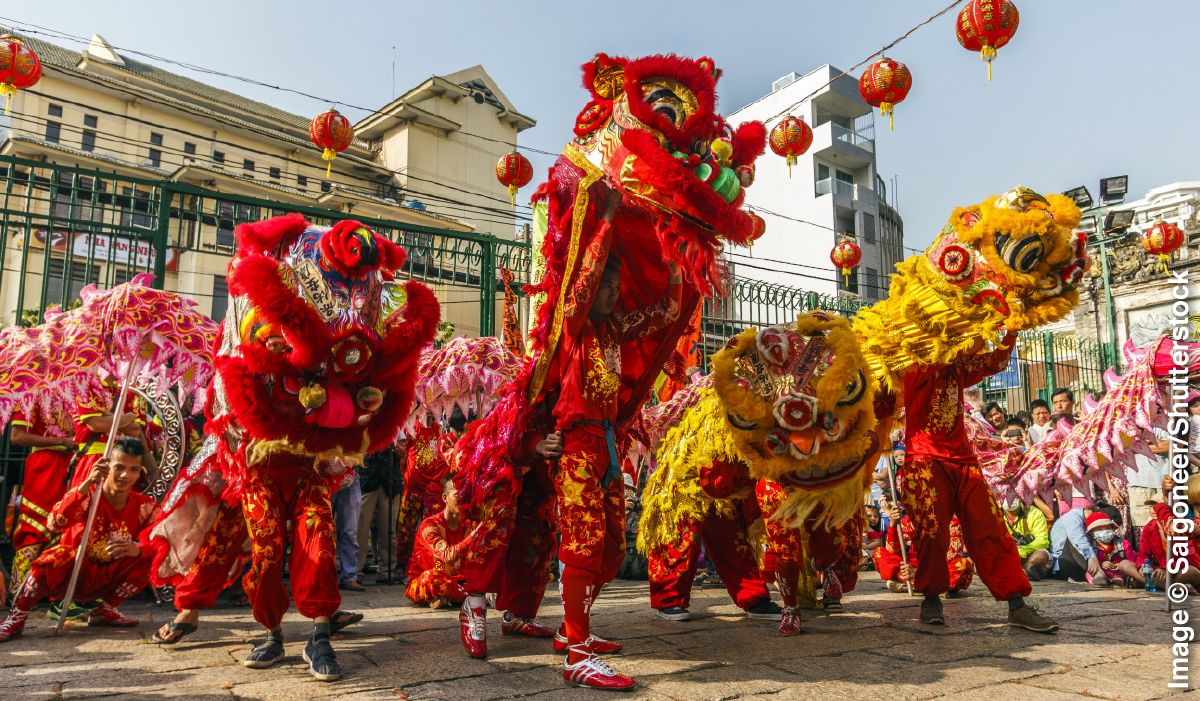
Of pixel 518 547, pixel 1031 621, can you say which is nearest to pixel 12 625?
pixel 518 547

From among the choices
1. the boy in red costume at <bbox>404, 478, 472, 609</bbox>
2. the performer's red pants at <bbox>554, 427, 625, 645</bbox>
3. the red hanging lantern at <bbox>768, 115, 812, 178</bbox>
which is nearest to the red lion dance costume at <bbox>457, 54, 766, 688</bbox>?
the performer's red pants at <bbox>554, 427, 625, 645</bbox>

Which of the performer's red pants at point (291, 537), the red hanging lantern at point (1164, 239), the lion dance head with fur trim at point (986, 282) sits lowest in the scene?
the performer's red pants at point (291, 537)

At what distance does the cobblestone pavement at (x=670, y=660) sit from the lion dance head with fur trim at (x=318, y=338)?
0.88m

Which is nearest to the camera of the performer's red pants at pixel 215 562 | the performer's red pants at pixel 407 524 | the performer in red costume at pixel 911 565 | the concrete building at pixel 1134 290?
the performer's red pants at pixel 215 562

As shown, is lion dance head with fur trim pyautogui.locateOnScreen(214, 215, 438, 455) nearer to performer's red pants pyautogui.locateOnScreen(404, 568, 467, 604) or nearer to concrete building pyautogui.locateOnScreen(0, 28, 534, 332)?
performer's red pants pyautogui.locateOnScreen(404, 568, 467, 604)

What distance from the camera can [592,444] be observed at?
309 cm

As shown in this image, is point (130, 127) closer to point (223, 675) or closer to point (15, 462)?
point (15, 462)

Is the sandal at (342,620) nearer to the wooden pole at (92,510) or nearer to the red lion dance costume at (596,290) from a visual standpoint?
the red lion dance costume at (596,290)

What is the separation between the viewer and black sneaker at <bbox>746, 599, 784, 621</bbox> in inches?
163

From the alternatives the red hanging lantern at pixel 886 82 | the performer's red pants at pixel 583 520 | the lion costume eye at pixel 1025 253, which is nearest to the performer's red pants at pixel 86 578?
the performer's red pants at pixel 583 520

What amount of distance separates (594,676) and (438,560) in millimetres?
1785

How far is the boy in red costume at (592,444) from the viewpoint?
9.73 feet

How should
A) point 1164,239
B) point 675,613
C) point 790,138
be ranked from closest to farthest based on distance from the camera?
point 675,613 → point 790,138 → point 1164,239

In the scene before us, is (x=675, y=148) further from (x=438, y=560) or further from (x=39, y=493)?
(x=39, y=493)
